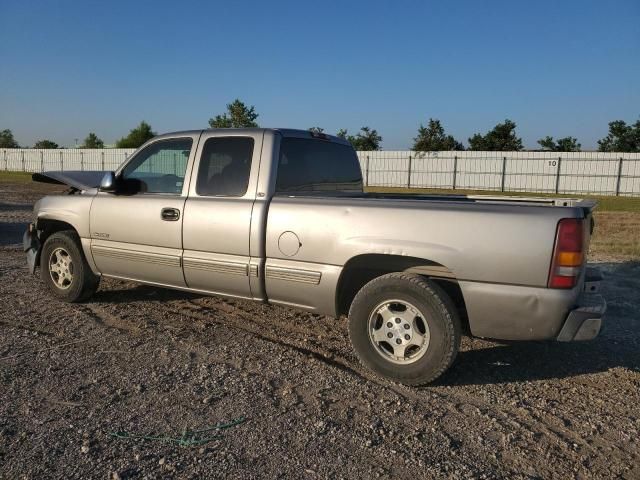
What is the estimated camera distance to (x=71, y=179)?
224 inches

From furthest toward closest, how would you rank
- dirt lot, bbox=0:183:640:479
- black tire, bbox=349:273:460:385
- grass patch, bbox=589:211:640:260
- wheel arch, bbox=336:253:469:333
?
grass patch, bbox=589:211:640:260 < wheel arch, bbox=336:253:469:333 < black tire, bbox=349:273:460:385 < dirt lot, bbox=0:183:640:479

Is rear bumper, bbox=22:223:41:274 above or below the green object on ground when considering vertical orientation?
above

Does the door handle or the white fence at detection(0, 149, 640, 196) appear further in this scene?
the white fence at detection(0, 149, 640, 196)

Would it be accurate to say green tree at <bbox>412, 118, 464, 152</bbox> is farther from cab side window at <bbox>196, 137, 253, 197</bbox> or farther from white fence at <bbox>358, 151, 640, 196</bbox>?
cab side window at <bbox>196, 137, 253, 197</bbox>

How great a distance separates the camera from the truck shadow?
4.11 meters

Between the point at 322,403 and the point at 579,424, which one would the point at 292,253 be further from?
the point at 579,424

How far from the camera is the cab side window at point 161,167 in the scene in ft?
16.4

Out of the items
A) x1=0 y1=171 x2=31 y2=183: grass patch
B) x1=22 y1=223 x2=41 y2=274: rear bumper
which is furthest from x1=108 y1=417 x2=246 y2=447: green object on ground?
x1=0 y1=171 x2=31 y2=183: grass patch

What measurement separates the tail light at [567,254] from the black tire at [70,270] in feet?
15.0

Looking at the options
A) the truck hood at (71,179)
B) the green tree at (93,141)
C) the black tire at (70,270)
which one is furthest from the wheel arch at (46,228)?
the green tree at (93,141)

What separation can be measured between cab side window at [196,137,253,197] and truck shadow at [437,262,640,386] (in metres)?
2.35

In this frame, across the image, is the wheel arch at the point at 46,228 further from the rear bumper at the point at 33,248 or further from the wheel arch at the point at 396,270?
the wheel arch at the point at 396,270

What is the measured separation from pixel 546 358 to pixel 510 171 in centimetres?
2983

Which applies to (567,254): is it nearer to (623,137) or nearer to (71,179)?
(71,179)
